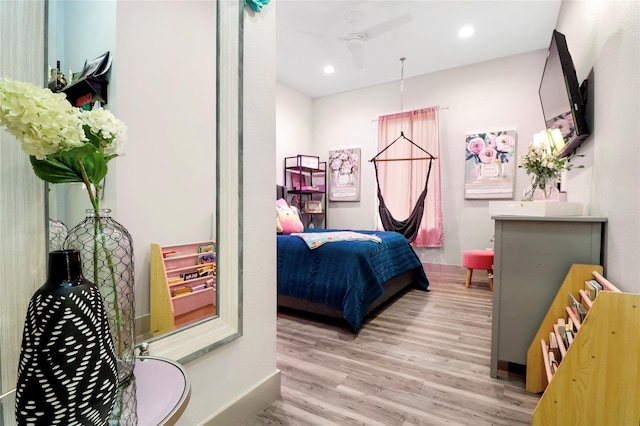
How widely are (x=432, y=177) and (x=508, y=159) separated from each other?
970 mm

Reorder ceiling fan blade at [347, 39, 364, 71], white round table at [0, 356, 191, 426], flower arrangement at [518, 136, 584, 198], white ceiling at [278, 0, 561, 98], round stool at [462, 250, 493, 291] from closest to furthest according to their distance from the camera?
white round table at [0, 356, 191, 426]
flower arrangement at [518, 136, 584, 198]
white ceiling at [278, 0, 561, 98]
ceiling fan blade at [347, 39, 364, 71]
round stool at [462, 250, 493, 291]

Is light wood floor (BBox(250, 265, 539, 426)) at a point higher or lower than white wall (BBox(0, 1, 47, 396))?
lower

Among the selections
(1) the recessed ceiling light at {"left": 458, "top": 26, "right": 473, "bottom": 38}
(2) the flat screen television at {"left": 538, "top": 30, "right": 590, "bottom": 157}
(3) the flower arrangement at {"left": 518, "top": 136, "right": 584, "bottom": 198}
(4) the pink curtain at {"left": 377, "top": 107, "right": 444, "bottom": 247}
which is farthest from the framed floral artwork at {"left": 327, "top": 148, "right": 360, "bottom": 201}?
(3) the flower arrangement at {"left": 518, "top": 136, "right": 584, "bottom": 198}

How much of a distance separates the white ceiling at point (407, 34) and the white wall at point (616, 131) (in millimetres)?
1279

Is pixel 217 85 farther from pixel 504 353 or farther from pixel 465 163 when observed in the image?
pixel 465 163

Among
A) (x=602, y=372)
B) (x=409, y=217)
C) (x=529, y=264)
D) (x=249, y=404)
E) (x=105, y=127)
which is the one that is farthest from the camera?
(x=409, y=217)

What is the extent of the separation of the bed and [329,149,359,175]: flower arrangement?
237cm

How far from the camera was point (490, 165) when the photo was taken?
403 cm

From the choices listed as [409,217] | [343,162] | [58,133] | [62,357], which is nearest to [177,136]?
[58,133]

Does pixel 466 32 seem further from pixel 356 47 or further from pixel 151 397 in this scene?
pixel 151 397

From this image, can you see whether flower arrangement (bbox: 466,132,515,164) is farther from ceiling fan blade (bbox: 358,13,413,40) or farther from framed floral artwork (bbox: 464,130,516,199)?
ceiling fan blade (bbox: 358,13,413,40)

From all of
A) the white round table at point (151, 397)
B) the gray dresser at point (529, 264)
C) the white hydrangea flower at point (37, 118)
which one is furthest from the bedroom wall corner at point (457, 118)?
the white hydrangea flower at point (37, 118)

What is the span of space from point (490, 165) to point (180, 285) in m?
4.12

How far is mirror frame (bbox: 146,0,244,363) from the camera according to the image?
1.27 m
